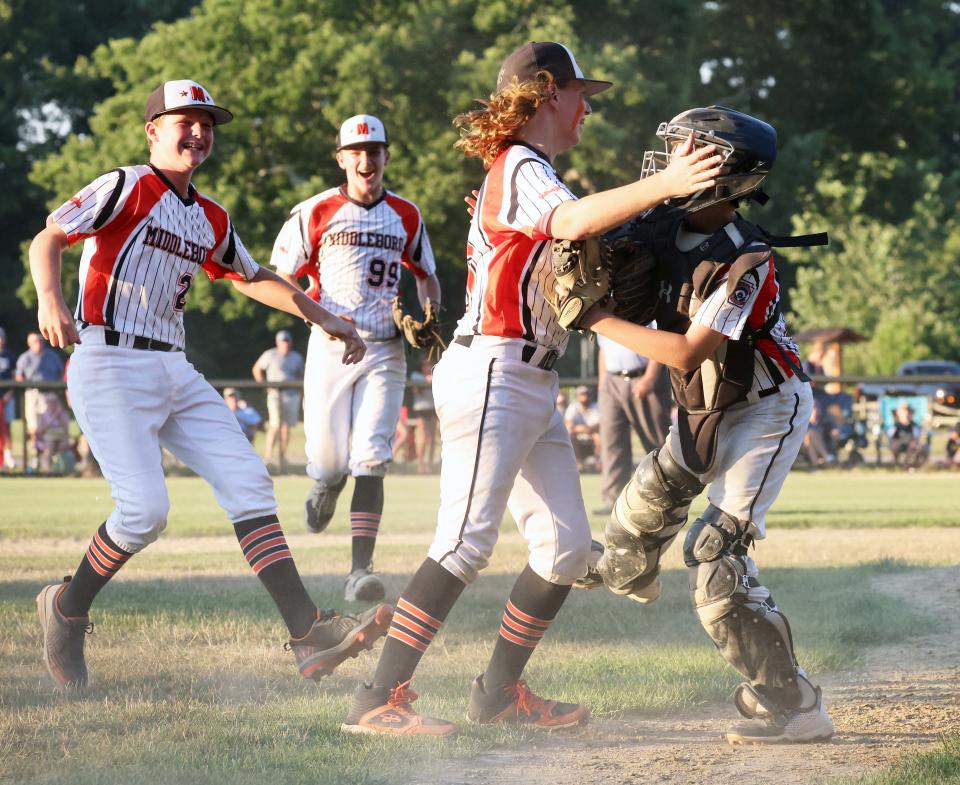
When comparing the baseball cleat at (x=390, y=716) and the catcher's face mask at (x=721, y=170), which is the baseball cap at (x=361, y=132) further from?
the baseball cleat at (x=390, y=716)

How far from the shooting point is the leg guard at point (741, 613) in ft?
14.5

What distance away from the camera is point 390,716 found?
444cm

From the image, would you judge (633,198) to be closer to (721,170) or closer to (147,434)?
(721,170)

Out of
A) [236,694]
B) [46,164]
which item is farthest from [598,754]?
[46,164]

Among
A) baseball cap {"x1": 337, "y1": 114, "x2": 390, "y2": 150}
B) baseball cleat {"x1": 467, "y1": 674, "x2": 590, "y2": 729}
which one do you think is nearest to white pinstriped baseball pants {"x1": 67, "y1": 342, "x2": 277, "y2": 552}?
baseball cleat {"x1": 467, "y1": 674, "x2": 590, "y2": 729}

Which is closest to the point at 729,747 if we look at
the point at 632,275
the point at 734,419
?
the point at 734,419

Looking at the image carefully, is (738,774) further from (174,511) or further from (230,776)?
(174,511)

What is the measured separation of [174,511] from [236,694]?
9.06 metres

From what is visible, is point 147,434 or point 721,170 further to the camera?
point 147,434

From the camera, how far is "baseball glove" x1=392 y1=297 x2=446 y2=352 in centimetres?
717

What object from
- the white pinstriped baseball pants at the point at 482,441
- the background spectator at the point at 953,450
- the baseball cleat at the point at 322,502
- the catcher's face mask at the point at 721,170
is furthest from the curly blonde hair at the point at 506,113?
the background spectator at the point at 953,450

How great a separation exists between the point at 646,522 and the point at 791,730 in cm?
84

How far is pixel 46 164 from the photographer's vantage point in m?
34.7

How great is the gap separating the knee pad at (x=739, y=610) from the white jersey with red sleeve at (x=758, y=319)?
50cm
